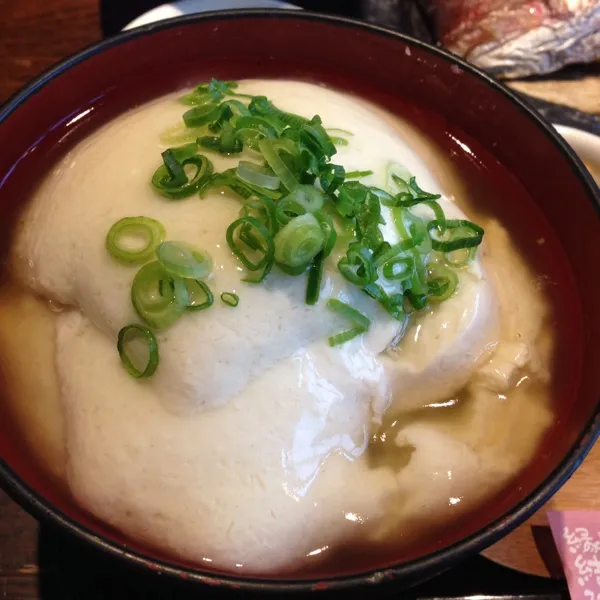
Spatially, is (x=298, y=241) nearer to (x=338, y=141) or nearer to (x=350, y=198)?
(x=350, y=198)

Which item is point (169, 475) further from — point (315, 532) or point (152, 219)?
point (152, 219)

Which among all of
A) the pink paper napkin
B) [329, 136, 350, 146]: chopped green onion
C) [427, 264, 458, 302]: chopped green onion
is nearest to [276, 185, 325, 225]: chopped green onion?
[329, 136, 350, 146]: chopped green onion

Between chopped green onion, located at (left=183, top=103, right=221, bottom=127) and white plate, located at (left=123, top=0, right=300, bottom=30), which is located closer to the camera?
chopped green onion, located at (left=183, top=103, right=221, bottom=127)

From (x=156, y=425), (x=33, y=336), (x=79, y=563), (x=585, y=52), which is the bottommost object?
(x=79, y=563)

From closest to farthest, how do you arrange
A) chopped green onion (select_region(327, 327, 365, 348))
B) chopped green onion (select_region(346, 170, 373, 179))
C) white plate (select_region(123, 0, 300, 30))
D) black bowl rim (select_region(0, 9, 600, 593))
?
black bowl rim (select_region(0, 9, 600, 593)), chopped green onion (select_region(327, 327, 365, 348)), chopped green onion (select_region(346, 170, 373, 179)), white plate (select_region(123, 0, 300, 30))

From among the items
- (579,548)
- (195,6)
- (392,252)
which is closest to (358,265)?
(392,252)

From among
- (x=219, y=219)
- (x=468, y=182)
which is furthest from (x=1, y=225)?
(x=468, y=182)

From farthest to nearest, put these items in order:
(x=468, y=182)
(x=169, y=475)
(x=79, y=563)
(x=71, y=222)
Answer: (x=468, y=182) → (x=79, y=563) → (x=71, y=222) → (x=169, y=475)

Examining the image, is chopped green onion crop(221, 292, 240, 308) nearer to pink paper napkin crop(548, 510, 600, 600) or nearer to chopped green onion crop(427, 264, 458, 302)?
chopped green onion crop(427, 264, 458, 302)
